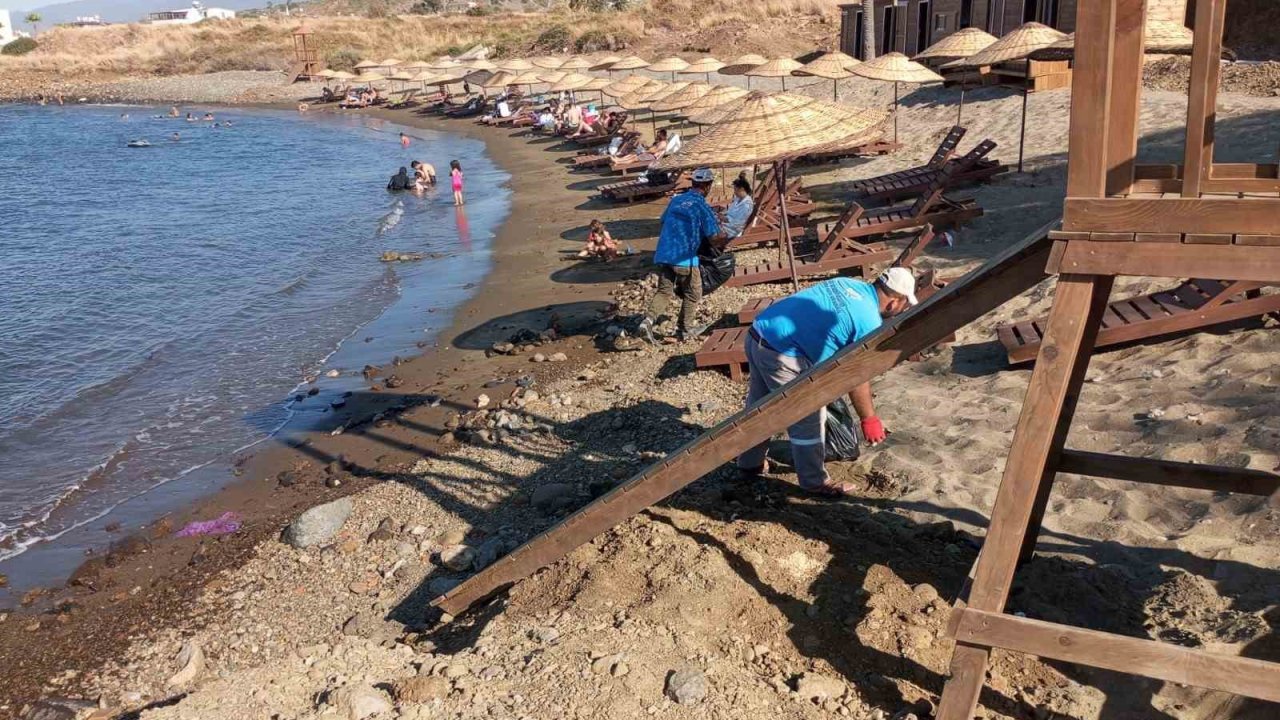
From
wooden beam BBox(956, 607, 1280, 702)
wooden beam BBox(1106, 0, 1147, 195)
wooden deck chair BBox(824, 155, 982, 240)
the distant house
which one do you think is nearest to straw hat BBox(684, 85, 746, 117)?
wooden deck chair BBox(824, 155, 982, 240)

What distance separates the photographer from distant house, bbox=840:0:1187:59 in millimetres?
22906

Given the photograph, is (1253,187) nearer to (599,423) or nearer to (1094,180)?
(1094,180)

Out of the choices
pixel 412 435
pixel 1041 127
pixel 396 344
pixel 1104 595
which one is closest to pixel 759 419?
pixel 1104 595

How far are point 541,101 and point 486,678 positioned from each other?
114ft

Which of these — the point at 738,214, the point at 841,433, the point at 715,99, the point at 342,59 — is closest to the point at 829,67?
the point at 715,99

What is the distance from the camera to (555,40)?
2092 inches

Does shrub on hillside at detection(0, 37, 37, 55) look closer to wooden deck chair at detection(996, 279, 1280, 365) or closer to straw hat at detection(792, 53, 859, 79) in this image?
straw hat at detection(792, 53, 859, 79)

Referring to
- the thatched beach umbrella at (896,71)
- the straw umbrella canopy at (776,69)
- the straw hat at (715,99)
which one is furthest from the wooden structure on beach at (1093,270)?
the straw umbrella canopy at (776,69)

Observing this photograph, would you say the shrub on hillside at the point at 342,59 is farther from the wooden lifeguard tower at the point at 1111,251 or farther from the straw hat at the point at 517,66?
the wooden lifeguard tower at the point at 1111,251

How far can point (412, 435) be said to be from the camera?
8742mm

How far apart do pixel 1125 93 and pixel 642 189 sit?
15.2 meters

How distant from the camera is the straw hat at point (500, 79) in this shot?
104ft

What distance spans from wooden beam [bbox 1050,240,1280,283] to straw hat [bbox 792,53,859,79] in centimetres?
1505

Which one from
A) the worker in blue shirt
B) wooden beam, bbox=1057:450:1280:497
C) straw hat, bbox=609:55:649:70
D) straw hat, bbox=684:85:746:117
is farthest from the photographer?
straw hat, bbox=609:55:649:70
